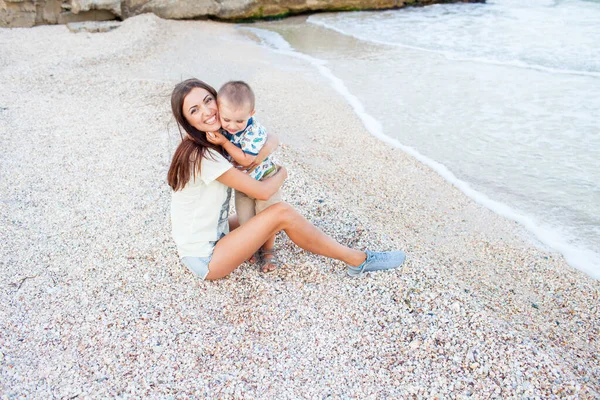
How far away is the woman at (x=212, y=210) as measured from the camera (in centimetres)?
261

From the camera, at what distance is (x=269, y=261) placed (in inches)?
123

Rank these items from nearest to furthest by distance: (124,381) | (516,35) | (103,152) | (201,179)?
(124,381), (201,179), (103,152), (516,35)

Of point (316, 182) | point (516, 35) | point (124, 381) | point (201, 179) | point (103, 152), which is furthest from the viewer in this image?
point (516, 35)

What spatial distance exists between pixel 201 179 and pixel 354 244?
120 centimetres

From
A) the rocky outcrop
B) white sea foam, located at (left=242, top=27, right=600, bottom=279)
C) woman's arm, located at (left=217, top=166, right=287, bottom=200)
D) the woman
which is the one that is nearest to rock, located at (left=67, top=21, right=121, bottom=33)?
the rocky outcrop

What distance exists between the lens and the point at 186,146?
103 inches

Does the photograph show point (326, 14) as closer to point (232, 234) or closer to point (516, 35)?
point (516, 35)

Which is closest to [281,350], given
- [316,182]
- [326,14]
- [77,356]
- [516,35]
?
[77,356]

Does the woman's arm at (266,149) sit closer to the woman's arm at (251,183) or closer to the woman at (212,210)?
the woman at (212,210)

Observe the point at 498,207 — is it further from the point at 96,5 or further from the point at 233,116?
the point at 96,5

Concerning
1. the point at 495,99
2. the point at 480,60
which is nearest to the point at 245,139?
the point at 495,99

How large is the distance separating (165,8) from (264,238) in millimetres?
10938

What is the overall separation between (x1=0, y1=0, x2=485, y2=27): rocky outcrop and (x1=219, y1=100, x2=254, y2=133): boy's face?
1021 centimetres

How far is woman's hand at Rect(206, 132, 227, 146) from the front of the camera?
266 cm
